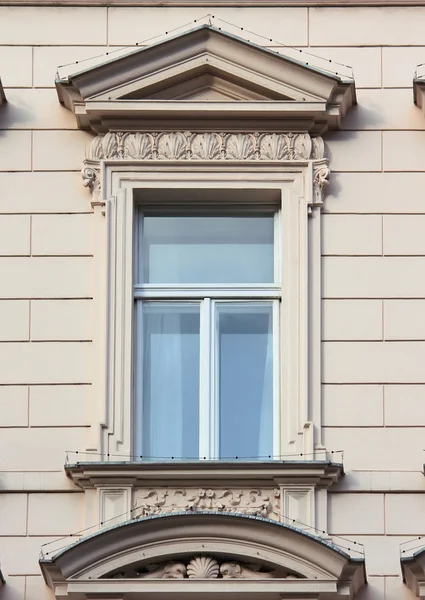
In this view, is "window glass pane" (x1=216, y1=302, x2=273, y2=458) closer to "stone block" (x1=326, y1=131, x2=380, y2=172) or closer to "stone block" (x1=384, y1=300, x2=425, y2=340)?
"stone block" (x1=384, y1=300, x2=425, y2=340)

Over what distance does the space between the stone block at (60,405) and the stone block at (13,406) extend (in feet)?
0.18

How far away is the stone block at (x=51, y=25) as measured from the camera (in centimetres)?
1819

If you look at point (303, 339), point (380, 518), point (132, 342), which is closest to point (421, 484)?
point (380, 518)

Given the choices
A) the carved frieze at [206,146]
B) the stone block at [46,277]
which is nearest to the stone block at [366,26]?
the carved frieze at [206,146]

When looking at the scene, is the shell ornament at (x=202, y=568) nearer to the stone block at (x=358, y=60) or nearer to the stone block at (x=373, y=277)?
the stone block at (x=373, y=277)

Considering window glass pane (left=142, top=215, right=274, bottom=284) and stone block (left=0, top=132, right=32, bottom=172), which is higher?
stone block (left=0, top=132, right=32, bottom=172)

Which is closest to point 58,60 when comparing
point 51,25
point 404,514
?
point 51,25

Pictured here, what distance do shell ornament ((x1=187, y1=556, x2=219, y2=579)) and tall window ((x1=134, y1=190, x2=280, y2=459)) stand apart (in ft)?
3.57

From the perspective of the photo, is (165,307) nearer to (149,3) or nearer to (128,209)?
(128,209)

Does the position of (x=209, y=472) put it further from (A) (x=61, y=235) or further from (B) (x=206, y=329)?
(A) (x=61, y=235)

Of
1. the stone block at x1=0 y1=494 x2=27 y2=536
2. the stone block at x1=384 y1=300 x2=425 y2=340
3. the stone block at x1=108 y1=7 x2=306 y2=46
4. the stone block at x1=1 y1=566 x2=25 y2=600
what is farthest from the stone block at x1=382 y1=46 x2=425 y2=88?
the stone block at x1=1 y1=566 x2=25 y2=600

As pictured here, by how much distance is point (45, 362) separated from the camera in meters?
17.2

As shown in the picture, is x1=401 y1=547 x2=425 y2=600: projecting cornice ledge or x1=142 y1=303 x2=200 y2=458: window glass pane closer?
x1=401 y1=547 x2=425 y2=600: projecting cornice ledge

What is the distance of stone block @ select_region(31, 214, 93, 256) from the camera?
17516 mm
